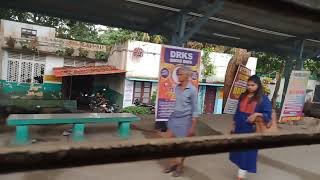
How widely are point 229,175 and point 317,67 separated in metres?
14.3

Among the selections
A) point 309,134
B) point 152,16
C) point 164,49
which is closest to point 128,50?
point 152,16

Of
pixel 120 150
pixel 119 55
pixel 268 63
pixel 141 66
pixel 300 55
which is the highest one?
pixel 300 55

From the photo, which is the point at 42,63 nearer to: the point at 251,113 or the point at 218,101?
the point at 218,101

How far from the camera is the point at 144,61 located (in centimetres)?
1498

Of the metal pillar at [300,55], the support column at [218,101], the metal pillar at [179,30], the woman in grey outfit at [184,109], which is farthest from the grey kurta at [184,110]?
the support column at [218,101]

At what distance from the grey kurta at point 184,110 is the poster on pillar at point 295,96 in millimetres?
4563

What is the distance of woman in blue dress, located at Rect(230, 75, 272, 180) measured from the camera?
389 centimetres

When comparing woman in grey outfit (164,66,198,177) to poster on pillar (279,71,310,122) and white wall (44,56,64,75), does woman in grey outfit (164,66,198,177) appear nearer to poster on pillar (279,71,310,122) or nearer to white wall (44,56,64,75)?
poster on pillar (279,71,310,122)

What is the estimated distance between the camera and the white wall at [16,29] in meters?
14.3

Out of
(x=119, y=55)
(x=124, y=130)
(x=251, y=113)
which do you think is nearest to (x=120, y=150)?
(x=251, y=113)

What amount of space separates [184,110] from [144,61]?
35.7 ft

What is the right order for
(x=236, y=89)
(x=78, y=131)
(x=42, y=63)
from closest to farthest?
(x=78, y=131), (x=236, y=89), (x=42, y=63)

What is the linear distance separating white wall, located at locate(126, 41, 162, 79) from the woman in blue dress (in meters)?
10.8

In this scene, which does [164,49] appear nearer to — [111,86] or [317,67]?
[111,86]
